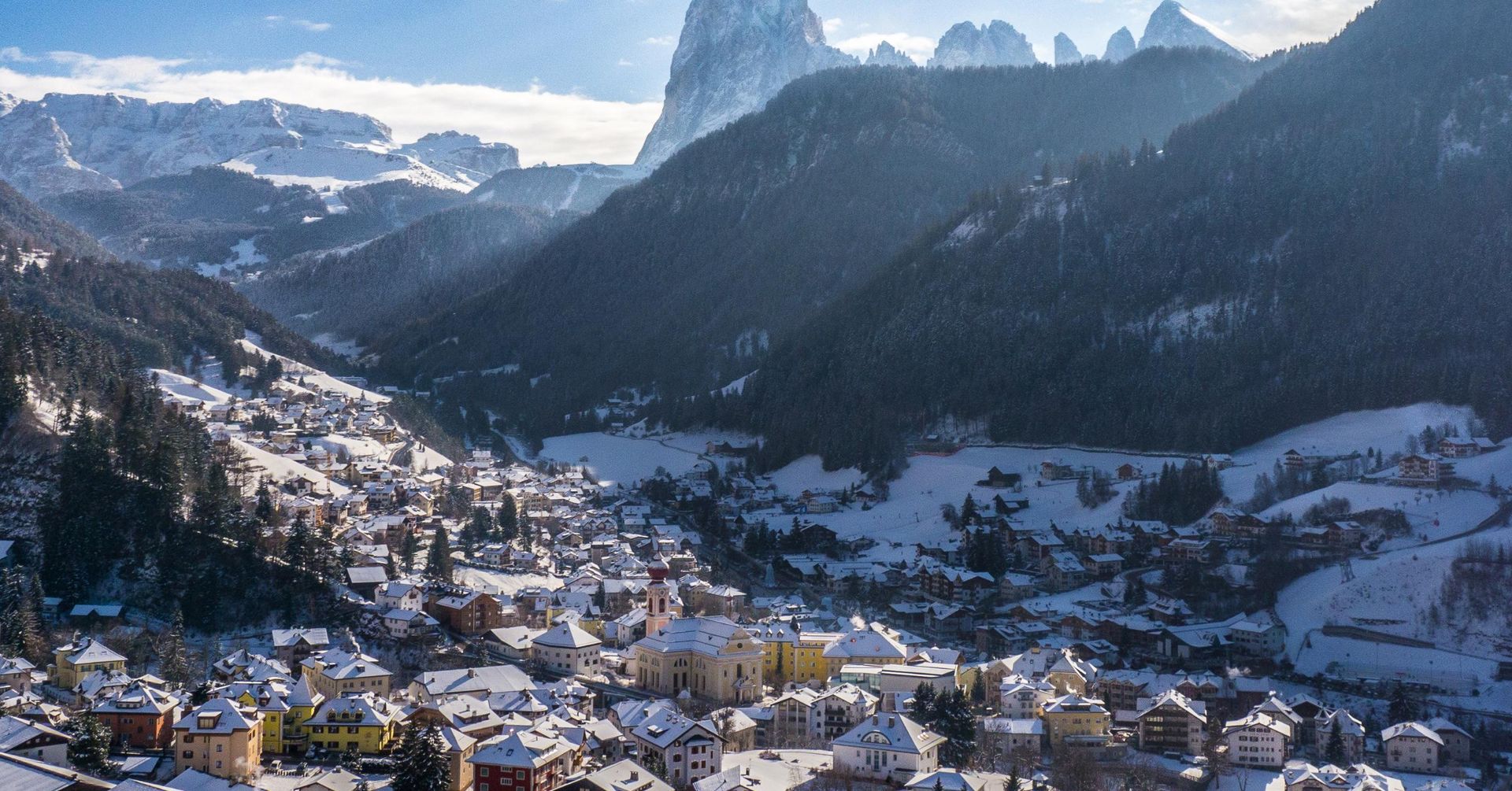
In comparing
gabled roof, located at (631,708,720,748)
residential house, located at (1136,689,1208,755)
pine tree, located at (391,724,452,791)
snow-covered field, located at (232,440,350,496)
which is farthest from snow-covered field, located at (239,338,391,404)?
residential house, located at (1136,689,1208,755)

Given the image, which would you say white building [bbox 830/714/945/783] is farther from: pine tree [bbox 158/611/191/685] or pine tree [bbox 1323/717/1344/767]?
pine tree [bbox 158/611/191/685]

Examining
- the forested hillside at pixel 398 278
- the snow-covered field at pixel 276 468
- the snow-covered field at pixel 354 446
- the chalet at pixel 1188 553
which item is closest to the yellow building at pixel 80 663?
the snow-covered field at pixel 276 468

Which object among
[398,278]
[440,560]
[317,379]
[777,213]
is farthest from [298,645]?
[398,278]

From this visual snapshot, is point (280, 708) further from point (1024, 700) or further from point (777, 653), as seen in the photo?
point (1024, 700)

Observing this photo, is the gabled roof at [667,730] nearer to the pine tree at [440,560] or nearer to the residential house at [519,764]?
the residential house at [519,764]

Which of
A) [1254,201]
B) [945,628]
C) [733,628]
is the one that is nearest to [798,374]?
[1254,201]
